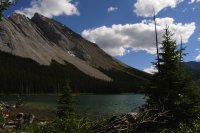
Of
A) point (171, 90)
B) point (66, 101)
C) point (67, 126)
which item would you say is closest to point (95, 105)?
point (66, 101)

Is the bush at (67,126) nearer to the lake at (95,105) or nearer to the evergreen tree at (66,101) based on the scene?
the evergreen tree at (66,101)

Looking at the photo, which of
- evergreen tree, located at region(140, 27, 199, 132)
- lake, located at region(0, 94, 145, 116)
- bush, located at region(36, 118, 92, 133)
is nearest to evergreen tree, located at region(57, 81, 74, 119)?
lake, located at region(0, 94, 145, 116)

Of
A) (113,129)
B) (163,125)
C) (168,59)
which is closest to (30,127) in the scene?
(113,129)

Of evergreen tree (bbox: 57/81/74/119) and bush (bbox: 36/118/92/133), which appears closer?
bush (bbox: 36/118/92/133)

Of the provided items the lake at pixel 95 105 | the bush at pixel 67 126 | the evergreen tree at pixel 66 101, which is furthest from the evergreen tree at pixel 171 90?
the lake at pixel 95 105

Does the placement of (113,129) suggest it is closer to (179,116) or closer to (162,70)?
(179,116)

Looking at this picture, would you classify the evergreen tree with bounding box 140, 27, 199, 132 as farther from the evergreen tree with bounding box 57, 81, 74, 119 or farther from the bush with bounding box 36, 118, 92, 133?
the evergreen tree with bounding box 57, 81, 74, 119

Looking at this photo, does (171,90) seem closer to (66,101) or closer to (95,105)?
(66,101)

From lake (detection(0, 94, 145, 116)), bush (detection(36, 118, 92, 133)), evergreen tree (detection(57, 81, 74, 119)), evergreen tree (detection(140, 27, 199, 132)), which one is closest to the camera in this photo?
bush (detection(36, 118, 92, 133))

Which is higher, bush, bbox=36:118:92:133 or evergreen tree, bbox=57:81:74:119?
evergreen tree, bbox=57:81:74:119

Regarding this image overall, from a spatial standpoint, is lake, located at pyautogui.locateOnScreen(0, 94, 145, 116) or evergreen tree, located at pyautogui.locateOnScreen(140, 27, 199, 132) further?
lake, located at pyautogui.locateOnScreen(0, 94, 145, 116)

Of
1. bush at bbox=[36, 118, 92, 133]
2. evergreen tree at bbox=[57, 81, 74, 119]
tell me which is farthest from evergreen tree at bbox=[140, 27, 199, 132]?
evergreen tree at bbox=[57, 81, 74, 119]

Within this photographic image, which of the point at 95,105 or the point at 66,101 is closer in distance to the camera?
the point at 66,101

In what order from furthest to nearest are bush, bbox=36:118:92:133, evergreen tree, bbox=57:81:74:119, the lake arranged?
the lake → evergreen tree, bbox=57:81:74:119 → bush, bbox=36:118:92:133
